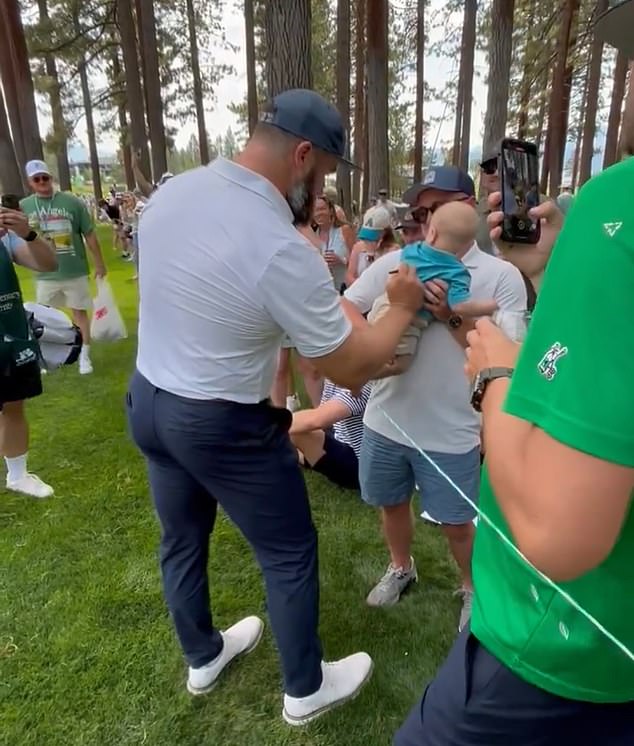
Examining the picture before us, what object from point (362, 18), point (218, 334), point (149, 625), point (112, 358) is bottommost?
point (112, 358)

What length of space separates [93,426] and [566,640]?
14.7 feet

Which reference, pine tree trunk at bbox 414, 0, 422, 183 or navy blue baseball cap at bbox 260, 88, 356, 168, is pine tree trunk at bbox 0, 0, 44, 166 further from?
navy blue baseball cap at bbox 260, 88, 356, 168

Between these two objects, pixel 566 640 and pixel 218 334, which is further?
pixel 218 334

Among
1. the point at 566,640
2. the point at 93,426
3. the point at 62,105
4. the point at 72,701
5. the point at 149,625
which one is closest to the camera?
the point at 566,640

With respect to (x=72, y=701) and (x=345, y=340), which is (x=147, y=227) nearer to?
(x=345, y=340)

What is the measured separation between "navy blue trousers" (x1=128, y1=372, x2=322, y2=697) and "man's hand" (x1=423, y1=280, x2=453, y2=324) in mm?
605

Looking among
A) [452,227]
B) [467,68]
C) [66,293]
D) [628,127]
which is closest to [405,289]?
Answer: [452,227]

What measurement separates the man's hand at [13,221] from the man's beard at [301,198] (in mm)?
2223

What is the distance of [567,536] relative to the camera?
70 centimetres

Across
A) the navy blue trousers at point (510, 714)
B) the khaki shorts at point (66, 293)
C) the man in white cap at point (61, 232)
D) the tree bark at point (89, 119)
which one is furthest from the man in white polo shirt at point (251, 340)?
the tree bark at point (89, 119)

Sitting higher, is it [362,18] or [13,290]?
[362,18]

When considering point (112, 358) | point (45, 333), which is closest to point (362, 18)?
point (112, 358)

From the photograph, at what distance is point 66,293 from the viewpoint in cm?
623

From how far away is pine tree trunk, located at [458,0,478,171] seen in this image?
1703 cm
